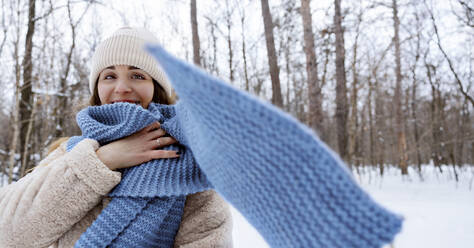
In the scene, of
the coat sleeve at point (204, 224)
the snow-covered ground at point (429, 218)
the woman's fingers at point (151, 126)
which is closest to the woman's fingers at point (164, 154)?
the woman's fingers at point (151, 126)

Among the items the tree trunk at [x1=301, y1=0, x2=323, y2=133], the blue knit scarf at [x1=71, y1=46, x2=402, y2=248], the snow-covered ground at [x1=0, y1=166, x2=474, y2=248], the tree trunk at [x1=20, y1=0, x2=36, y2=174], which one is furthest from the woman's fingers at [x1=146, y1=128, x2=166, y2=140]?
the tree trunk at [x1=20, y1=0, x2=36, y2=174]

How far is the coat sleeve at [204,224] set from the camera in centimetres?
94

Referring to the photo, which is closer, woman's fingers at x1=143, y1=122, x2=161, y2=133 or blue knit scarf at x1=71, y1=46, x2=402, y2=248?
blue knit scarf at x1=71, y1=46, x2=402, y2=248

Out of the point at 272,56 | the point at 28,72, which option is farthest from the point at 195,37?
the point at 28,72

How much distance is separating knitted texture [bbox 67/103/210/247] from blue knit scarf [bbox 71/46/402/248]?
37 centimetres

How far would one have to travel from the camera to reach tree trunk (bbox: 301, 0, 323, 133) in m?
4.50

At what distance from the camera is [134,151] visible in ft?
2.85

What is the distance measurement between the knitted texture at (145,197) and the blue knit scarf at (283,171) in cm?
37

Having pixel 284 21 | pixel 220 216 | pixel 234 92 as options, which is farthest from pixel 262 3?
pixel 234 92

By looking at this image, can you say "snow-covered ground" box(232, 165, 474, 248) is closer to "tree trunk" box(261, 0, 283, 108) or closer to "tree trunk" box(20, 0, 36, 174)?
"tree trunk" box(261, 0, 283, 108)

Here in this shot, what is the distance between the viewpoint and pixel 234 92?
1.29 feet

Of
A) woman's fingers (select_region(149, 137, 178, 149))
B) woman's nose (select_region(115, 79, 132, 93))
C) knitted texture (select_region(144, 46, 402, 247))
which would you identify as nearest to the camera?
knitted texture (select_region(144, 46, 402, 247))

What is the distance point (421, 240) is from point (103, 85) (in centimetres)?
446

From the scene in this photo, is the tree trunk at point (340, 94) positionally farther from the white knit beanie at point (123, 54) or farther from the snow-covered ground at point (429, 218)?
the white knit beanie at point (123, 54)
